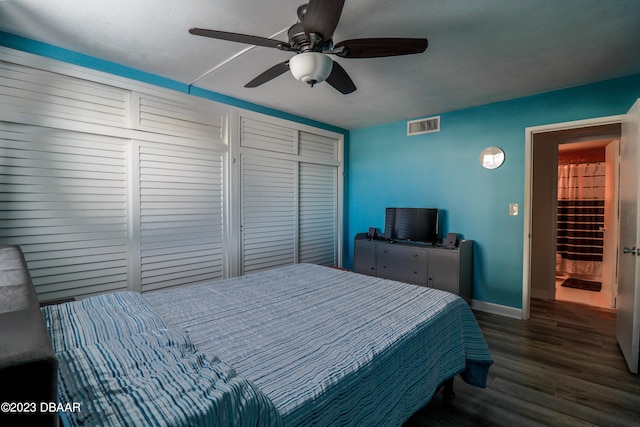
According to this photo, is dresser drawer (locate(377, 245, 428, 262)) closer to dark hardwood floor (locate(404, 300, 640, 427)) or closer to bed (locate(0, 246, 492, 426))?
dark hardwood floor (locate(404, 300, 640, 427))

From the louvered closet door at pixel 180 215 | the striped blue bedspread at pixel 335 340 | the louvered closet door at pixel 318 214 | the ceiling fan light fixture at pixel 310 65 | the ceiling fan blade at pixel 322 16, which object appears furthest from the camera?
the louvered closet door at pixel 318 214

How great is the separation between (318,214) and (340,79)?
260cm

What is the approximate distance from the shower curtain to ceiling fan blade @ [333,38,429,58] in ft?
17.5

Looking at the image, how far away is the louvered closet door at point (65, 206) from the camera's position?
225cm

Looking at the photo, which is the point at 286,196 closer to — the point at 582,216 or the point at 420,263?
the point at 420,263

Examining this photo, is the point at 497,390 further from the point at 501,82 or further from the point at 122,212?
the point at 122,212

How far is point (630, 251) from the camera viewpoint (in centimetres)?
234

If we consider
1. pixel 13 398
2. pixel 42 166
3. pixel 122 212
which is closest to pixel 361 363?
pixel 13 398

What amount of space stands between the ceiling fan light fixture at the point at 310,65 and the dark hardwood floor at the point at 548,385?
2187 mm

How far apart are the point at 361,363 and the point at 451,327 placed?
0.87 meters

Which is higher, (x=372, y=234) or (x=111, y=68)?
(x=111, y=68)

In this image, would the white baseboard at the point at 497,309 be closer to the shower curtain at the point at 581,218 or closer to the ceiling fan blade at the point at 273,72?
the shower curtain at the point at 581,218

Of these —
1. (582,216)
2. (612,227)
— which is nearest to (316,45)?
(612,227)

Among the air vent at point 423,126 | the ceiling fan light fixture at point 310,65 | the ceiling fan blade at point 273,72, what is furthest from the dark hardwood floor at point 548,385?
the air vent at point 423,126
